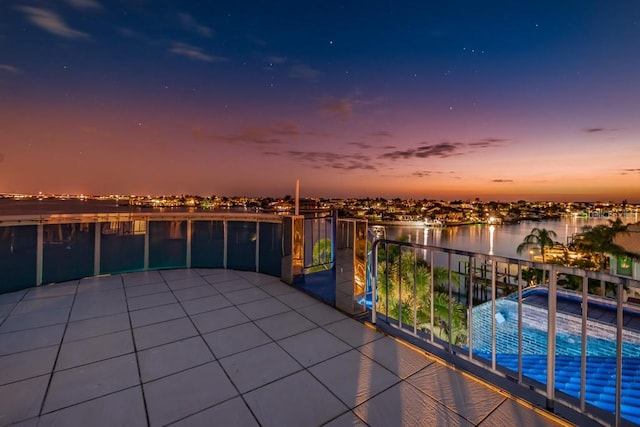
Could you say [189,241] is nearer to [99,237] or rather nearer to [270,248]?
[99,237]

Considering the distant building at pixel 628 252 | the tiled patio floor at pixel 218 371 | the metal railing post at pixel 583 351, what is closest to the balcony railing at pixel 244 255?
the tiled patio floor at pixel 218 371

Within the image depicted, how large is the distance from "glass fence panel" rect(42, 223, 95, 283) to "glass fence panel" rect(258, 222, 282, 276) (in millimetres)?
2952

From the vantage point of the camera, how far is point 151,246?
504 cm

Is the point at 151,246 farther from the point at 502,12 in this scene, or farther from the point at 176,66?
the point at 502,12

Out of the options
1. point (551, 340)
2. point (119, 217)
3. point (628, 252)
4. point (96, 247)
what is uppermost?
point (119, 217)


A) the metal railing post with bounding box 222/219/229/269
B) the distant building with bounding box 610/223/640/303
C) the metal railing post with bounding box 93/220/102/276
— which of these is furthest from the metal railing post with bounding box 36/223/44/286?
the distant building with bounding box 610/223/640/303

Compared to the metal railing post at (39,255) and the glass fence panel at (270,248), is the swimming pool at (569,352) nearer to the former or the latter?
the glass fence panel at (270,248)

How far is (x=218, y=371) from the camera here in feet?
6.87

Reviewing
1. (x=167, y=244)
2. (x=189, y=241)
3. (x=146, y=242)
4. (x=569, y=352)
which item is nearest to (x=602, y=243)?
(x=569, y=352)

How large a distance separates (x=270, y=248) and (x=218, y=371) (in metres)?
3.02

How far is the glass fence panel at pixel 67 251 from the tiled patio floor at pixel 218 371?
778 millimetres

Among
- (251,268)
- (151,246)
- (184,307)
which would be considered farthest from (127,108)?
(184,307)

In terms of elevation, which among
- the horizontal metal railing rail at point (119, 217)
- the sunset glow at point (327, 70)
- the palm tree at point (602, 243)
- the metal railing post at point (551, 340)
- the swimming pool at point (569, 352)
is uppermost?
the sunset glow at point (327, 70)

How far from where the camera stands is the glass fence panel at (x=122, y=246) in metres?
4.75
